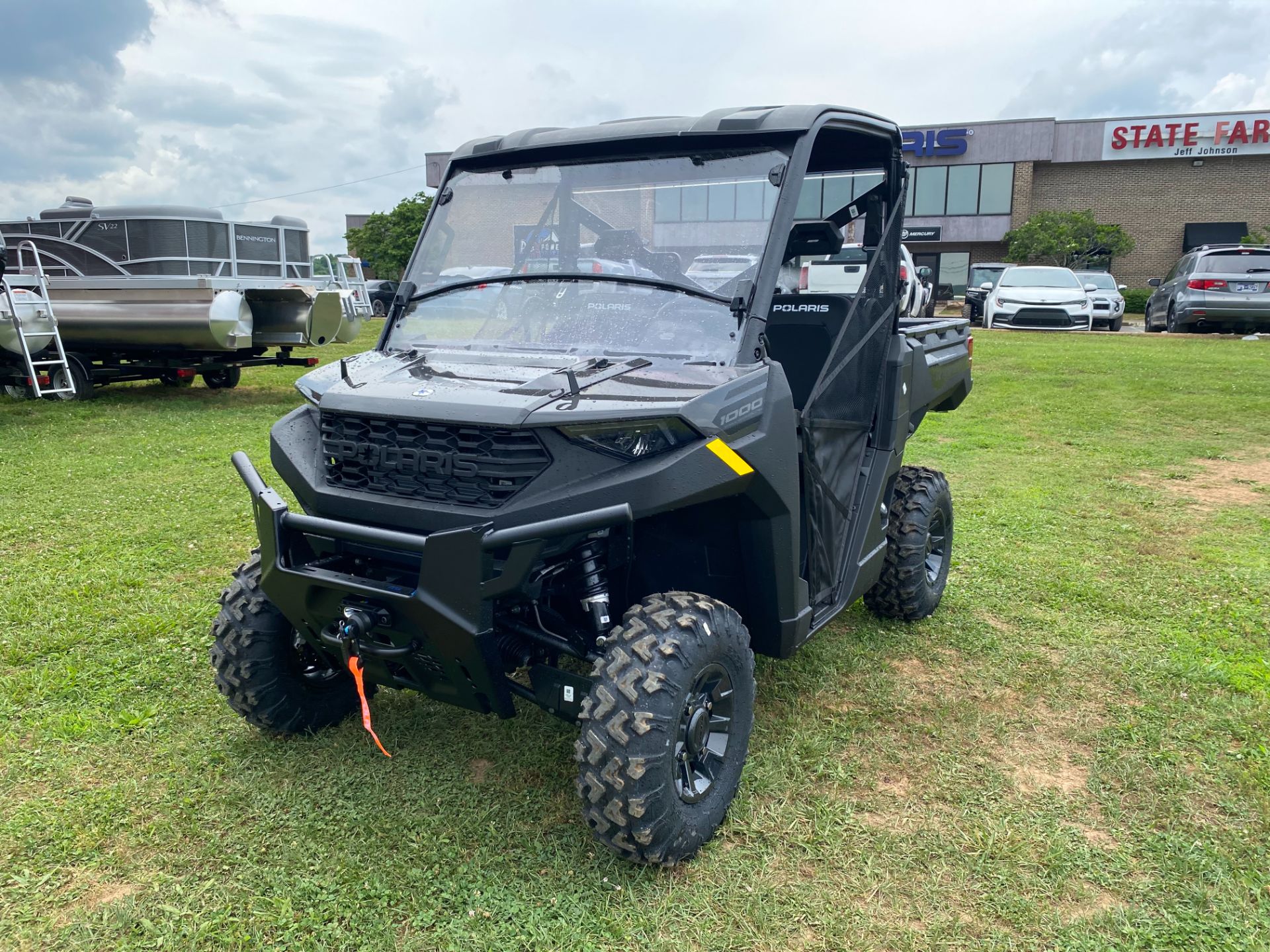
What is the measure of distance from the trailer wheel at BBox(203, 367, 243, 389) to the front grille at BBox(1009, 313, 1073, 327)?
14.2m

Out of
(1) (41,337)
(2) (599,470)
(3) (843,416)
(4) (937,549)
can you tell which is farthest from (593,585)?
(1) (41,337)

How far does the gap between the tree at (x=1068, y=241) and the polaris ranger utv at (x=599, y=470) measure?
122 feet

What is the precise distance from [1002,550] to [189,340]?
8731 mm

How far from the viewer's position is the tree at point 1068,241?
3750 cm

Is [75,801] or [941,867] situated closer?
[941,867]

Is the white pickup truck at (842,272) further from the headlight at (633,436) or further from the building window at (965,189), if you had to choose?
the building window at (965,189)

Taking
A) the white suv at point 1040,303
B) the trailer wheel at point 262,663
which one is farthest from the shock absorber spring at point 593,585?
the white suv at point 1040,303

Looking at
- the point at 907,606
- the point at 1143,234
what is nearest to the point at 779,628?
the point at 907,606

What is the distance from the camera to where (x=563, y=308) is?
335 cm

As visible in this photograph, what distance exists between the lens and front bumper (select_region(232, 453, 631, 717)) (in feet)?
8.54

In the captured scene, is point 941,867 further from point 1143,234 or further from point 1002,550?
point 1143,234

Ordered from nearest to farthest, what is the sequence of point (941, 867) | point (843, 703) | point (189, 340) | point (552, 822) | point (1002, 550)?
point (941, 867) → point (552, 822) → point (843, 703) → point (1002, 550) → point (189, 340)

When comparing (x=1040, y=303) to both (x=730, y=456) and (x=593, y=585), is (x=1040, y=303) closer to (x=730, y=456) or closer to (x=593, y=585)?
(x=730, y=456)

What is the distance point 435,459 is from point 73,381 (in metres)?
10.6
